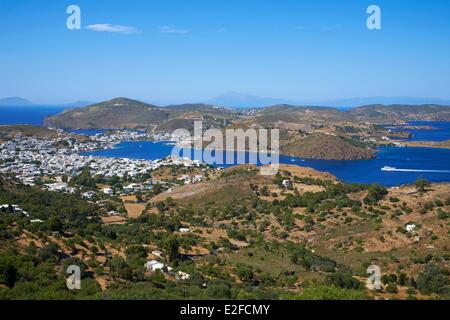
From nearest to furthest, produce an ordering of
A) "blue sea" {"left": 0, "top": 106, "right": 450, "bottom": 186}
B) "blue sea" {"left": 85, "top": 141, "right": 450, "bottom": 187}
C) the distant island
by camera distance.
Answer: "blue sea" {"left": 85, "top": 141, "right": 450, "bottom": 187} < "blue sea" {"left": 0, "top": 106, "right": 450, "bottom": 186} < the distant island

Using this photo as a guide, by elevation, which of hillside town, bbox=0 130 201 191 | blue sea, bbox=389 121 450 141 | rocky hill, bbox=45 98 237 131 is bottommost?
hillside town, bbox=0 130 201 191

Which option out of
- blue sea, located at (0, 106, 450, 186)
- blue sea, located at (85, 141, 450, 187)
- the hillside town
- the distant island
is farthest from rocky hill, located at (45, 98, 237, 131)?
the hillside town

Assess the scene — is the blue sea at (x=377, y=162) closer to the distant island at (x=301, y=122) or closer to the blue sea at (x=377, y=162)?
the blue sea at (x=377, y=162)

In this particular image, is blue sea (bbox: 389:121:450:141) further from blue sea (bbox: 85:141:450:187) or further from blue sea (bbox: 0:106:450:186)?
blue sea (bbox: 0:106:450:186)

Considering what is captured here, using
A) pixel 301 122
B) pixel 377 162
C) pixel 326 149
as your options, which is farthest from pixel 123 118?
pixel 377 162

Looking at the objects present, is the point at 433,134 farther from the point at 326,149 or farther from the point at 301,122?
the point at 326,149

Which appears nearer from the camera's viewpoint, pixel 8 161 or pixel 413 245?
pixel 413 245

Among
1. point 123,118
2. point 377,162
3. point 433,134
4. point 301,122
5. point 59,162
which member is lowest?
point 377,162
